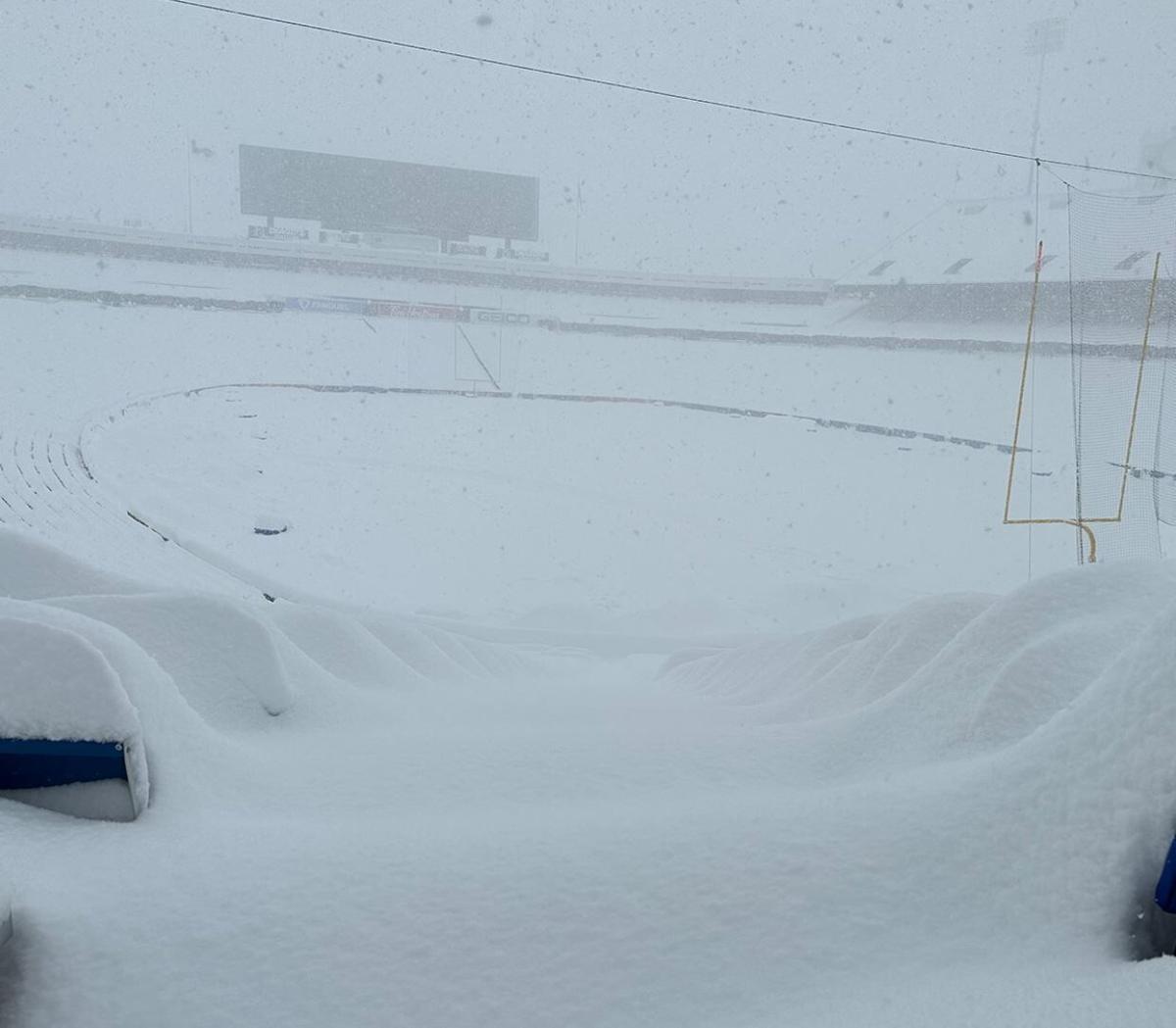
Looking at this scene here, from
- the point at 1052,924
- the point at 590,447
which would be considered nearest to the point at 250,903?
the point at 1052,924

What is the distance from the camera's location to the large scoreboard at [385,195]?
31312 millimetres

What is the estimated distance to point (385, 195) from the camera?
32312 millimetres

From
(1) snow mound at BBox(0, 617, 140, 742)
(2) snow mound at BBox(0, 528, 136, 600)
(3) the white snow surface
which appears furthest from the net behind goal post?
(1) snow mound at BBox(0, 617, 140, 742)

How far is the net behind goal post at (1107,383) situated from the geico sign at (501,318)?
17.5 meters

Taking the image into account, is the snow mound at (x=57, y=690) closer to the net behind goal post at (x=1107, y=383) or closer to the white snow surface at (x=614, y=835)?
the white snow surface at (x=614, y=835)

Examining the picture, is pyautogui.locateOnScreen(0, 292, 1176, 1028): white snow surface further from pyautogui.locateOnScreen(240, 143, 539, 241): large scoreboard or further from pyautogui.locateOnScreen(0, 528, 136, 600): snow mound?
pyautogui.locateOnScreen(240, 143, 539, 241): large scoreboard

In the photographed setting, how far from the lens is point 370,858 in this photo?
100cm

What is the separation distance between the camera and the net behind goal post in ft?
43.9

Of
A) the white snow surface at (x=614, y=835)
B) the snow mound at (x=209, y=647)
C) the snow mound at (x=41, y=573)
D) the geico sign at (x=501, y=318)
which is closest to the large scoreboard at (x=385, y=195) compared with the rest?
the geico sign at (x=501, y=318)

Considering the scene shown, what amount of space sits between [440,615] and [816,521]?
951 centimetres

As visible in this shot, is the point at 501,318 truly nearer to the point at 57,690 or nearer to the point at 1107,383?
the point at 1107,383

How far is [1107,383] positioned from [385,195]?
1019 inches

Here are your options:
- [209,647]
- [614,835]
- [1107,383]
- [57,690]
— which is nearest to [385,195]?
[1107,383]

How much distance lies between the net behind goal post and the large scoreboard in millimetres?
19607
